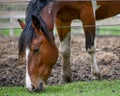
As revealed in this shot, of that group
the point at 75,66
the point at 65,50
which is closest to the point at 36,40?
the point at 65,50

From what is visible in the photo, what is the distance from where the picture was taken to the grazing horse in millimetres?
5730

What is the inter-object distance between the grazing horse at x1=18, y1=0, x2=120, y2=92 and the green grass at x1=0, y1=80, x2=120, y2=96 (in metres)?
0.20

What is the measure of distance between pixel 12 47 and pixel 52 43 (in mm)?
3389

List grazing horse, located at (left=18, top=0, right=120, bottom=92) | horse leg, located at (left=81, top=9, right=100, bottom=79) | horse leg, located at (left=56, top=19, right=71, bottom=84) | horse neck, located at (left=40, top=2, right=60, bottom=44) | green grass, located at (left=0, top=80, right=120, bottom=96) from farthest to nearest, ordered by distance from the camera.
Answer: horse leg, located at (left=56, top=19, right=71, bottom=84)
horse leg, located at (left=81, top=9, right=100, bottom=79)
horse neck, located at (left=40, top=2, right=60, bottom=44)
grazing horse, located at (left=18, top=0, right=120, bottom=92)
green grass, located at (left=0, top=80, right=120, bottom=96)

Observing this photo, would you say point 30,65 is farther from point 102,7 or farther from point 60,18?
point 102,7

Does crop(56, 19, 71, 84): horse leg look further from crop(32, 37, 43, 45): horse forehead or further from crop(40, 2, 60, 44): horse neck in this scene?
crop(32, 37, 43, 45): horse forehead

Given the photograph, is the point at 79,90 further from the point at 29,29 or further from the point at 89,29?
the point at 89,29

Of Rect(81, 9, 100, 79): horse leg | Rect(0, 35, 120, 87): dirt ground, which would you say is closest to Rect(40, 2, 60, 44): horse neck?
Rect(81, 9, 100, 79): horse leg

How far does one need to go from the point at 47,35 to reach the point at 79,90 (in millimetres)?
881

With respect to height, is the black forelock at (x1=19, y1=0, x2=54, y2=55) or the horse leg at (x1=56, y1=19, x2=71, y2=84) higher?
the black forelock at (x1=19, y1=0, x2=54, y2=55)

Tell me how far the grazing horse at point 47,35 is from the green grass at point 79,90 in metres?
0.20

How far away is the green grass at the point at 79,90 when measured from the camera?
5.60m

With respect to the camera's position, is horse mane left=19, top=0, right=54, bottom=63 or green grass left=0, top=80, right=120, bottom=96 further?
horse mane left=19, top=0, right=54, bottom=63

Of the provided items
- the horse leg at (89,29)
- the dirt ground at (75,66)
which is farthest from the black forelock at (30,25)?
the dirt ground at (75,66)
